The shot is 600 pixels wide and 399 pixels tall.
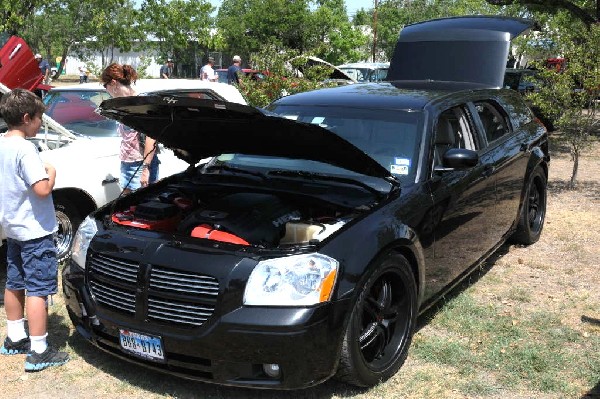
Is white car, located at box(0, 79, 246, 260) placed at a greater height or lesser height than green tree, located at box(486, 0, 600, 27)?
lesser

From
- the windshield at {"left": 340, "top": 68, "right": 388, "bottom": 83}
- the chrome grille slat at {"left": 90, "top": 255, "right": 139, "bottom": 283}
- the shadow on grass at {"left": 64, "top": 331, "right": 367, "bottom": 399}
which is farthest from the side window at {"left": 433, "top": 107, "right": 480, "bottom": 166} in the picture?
the windshield at {"left": 340, "top": 68, "right": 388, "bottom": 83}

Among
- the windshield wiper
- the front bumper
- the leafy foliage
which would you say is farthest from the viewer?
the leafy foliage

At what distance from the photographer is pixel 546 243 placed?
7.01 meters

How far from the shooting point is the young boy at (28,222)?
3863 millimetres

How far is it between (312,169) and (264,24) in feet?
123

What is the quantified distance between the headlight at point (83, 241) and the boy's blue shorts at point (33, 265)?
0.51 ft

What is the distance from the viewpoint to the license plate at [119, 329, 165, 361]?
3521 millimetres

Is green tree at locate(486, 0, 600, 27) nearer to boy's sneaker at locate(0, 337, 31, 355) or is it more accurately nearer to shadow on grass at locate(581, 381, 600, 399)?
shadow on grass at locate(581, 381, 600, 399)

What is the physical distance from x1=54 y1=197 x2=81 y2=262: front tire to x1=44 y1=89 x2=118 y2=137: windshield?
94cm

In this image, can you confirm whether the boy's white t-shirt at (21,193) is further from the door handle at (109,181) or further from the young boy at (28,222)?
the door handle at (109,181)

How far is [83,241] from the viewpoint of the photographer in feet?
13.4

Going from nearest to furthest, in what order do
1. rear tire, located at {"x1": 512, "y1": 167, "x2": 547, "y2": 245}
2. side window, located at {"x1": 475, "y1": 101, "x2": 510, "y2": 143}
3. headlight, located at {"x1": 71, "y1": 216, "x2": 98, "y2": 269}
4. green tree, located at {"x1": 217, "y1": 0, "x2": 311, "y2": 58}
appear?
headlight, located at {"x1": 71, "y1": 216, "x2": 98, "y2": 269}, side window, located at {"x1": 475, "y1": 101, "x2": 510, "y2": 143}, rear tire, located at {"x1": 512, "y1": 167, "x2": 547, "y2": 245}, green tree, located at {"x1": 217, "y1": 0, "x2": 311, "y2": 58}

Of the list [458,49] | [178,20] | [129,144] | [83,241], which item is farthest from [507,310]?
[178,20]

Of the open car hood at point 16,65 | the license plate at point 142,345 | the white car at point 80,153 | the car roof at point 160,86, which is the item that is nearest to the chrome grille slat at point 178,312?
the license plate at point 142,345
